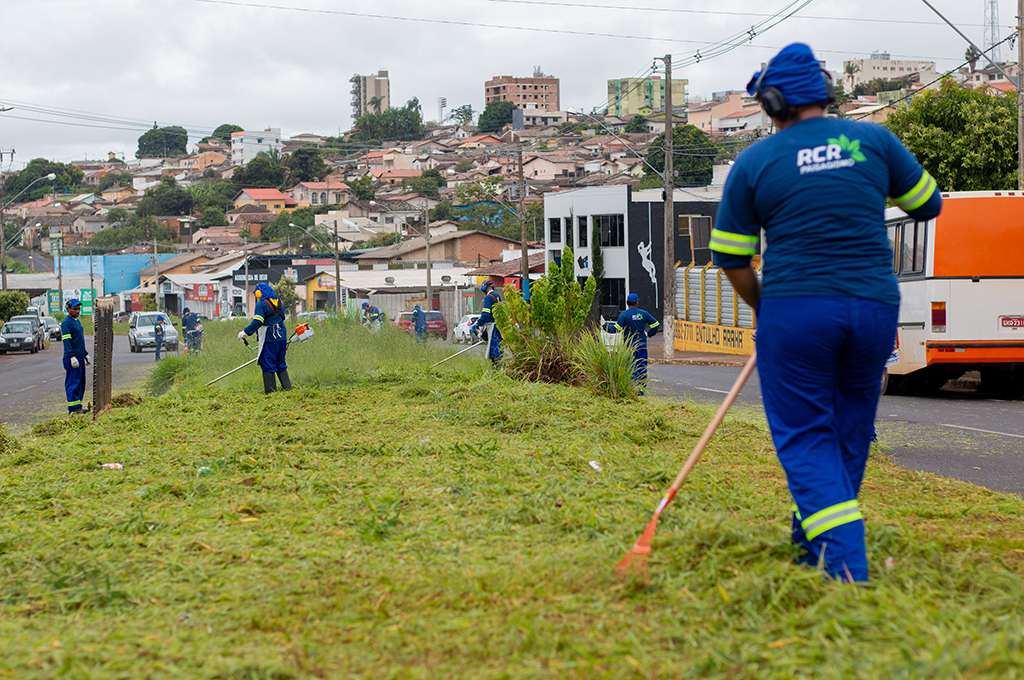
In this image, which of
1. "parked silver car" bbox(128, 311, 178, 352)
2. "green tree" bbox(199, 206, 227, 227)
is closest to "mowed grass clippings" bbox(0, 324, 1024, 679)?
"parked silver car" bbox(128, 311, 178, 352)

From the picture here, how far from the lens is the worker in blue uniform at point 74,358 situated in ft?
44.0

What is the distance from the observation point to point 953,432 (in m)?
9.98

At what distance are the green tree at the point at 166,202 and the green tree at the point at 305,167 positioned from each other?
58.0 ft

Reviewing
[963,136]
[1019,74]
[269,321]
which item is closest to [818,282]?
[269,321]

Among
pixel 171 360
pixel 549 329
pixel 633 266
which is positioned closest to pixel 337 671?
pixel 549 329

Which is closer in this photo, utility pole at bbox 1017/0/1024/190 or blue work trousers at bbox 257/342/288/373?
blue work trousers at bbox 257/342/288/373

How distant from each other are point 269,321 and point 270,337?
1.48 feet

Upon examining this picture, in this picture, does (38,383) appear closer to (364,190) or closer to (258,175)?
(364,190)

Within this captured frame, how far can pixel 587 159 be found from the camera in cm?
12938

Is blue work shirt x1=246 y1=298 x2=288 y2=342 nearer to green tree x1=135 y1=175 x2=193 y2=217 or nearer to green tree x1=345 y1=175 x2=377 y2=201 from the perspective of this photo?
green tree x1=345 y1=175 x2=377 y2=201

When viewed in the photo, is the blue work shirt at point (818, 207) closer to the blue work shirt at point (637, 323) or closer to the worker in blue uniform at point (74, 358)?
the blue work shirt at point (637, 323)

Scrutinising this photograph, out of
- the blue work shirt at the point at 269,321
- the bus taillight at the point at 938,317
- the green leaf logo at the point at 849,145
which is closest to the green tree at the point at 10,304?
the blue work shirt at the point at 269,321

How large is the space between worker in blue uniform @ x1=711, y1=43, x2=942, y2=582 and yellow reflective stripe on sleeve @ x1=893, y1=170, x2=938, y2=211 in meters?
0.03

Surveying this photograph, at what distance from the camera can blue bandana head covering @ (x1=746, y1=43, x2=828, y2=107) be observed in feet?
11.9
